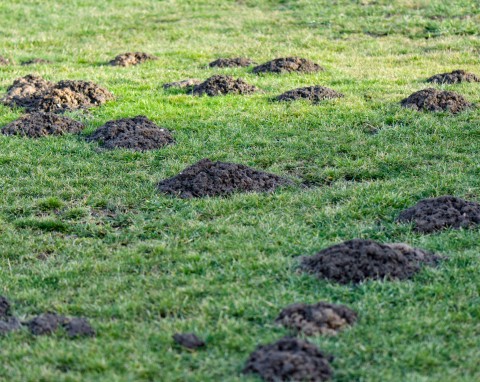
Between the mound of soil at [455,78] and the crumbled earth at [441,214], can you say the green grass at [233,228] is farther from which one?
the mound of soil at [455,78]

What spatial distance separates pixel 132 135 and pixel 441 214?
14.8ft

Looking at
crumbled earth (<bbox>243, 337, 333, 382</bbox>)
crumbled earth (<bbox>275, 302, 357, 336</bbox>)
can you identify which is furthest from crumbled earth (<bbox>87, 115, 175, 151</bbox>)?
crumbled earth (<bbox>243, 337, 333, 382</bbox>)

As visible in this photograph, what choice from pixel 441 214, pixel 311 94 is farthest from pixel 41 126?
pixel 441 214

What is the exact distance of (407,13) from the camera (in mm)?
19906

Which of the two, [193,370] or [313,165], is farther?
[313,165]

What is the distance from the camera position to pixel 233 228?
25.5 ft

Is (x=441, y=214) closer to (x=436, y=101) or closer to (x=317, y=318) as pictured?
(x=317, y=318)

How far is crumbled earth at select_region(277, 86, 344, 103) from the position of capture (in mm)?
12305

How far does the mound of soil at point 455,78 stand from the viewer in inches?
516

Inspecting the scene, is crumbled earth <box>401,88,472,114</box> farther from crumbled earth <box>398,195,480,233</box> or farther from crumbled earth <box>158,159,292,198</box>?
crumbled earth <box>398,195,480,233</box>

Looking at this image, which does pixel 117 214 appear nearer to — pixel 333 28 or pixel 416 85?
pixel 416 85

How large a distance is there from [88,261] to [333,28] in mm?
13264

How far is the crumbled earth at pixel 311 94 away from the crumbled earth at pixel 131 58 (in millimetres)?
4633

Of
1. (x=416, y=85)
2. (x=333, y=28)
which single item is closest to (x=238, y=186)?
(x=416, y=85)
